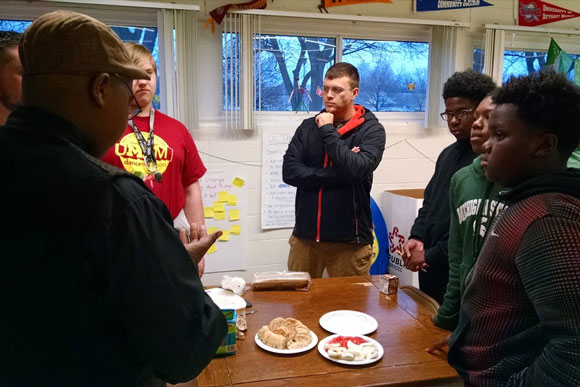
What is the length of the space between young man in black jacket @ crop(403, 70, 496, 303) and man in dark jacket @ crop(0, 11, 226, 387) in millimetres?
1393

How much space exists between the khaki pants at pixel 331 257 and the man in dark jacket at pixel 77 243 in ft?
5.66

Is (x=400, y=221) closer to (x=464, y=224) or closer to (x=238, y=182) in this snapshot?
(x=238, y=182)

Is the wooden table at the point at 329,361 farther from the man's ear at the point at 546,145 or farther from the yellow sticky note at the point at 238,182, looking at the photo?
the yellow sticky note at the point at 238,182

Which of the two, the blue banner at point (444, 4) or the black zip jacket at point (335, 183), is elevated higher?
the blue banner at point (444, 4)

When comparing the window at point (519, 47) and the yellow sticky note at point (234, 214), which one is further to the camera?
the window at point (519, 47)

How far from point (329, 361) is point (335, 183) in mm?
1213

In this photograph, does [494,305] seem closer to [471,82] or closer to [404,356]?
[404,356]

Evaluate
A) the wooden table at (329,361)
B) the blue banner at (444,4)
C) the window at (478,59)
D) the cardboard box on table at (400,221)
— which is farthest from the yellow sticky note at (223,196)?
the window at (478,59)

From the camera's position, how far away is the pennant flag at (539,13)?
11.7ft

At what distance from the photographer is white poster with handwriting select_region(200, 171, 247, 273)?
317 centimetres

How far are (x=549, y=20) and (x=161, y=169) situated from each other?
11.1 ft

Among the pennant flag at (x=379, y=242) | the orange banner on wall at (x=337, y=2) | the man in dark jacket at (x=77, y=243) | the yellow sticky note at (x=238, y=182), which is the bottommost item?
the pennant flag at (x=379, y=242)

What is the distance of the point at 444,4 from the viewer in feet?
11.2

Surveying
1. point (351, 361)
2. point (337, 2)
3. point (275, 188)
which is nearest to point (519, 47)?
point (337, 2)
